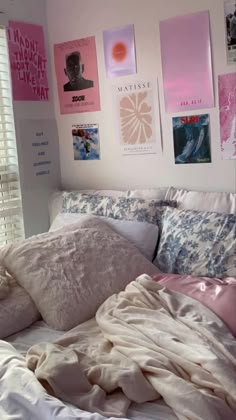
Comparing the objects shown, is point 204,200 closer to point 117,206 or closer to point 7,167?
point 117,206

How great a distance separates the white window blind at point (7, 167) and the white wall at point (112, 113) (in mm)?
306

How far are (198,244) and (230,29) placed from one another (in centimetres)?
91

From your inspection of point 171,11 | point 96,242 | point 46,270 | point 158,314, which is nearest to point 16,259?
point 46,270

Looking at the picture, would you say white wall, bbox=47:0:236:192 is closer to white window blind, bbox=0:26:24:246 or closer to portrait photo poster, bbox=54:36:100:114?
portrait photo poster, bbox=54:36:100:114

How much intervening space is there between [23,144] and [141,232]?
2.72ft

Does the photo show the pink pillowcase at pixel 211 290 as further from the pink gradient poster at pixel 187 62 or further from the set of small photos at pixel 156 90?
the pink gradient poster at pixel 187 62

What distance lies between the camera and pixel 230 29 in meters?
2.23

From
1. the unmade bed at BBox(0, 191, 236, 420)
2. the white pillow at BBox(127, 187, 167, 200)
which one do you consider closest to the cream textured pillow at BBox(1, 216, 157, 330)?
the unmade bed at BBox(0, 191, 236, 420)

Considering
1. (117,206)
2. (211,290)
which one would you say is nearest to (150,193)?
(117,206)

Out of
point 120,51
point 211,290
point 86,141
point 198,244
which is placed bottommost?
point 211,290

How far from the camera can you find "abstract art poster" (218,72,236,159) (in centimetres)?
228

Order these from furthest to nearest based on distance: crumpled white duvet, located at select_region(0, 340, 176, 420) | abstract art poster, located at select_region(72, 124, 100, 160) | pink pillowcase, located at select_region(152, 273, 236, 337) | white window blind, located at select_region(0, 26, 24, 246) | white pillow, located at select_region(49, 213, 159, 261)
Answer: abstract art poster, located at select_region(72, 124, 100, 160) → white window blind, located at select_region(0, 26, 24, 246) → white pillow, located at select_region(49, 213, 159, 261) → pink pillowcase, located at select_region(152, 273, 236, 337) → crumpled white duvet, located at select_region(0, 340, 176, 420)

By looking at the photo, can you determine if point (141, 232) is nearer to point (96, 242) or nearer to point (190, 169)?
point (96, 242)

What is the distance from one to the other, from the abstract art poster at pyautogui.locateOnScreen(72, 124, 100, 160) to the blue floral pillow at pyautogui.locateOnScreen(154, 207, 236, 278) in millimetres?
661
